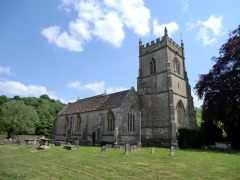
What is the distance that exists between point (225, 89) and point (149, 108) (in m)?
12.2

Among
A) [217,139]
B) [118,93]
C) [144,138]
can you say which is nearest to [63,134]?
[118,93]

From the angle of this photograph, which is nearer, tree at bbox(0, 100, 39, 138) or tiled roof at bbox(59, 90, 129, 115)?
tiled roof at bbox(59, 90, 129, 115)

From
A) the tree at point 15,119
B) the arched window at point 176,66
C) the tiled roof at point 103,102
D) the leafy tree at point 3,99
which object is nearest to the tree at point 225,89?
the arched window at point 176,66

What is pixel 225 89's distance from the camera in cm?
2438

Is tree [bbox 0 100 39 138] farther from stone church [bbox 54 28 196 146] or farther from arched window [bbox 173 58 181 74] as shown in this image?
arched window [bbox 173 58 181 74]

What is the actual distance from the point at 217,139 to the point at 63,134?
28179 millimetres

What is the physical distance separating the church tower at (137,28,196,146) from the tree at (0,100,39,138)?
2448 centimetres

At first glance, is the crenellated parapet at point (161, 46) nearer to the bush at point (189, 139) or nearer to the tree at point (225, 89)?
the tree at point (225, 89)

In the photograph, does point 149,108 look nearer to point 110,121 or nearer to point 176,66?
point 110,121

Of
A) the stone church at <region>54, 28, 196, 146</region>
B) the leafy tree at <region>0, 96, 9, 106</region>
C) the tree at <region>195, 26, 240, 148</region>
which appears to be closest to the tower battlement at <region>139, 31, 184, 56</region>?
the stone church at <region>54, 28, 196, 146</region>

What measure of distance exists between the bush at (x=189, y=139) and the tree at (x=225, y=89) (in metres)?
3.85

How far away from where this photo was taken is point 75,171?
976 centimetres

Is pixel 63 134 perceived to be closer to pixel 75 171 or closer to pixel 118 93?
pixel 118 93

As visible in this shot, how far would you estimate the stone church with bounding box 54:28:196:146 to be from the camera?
99.8 ft
